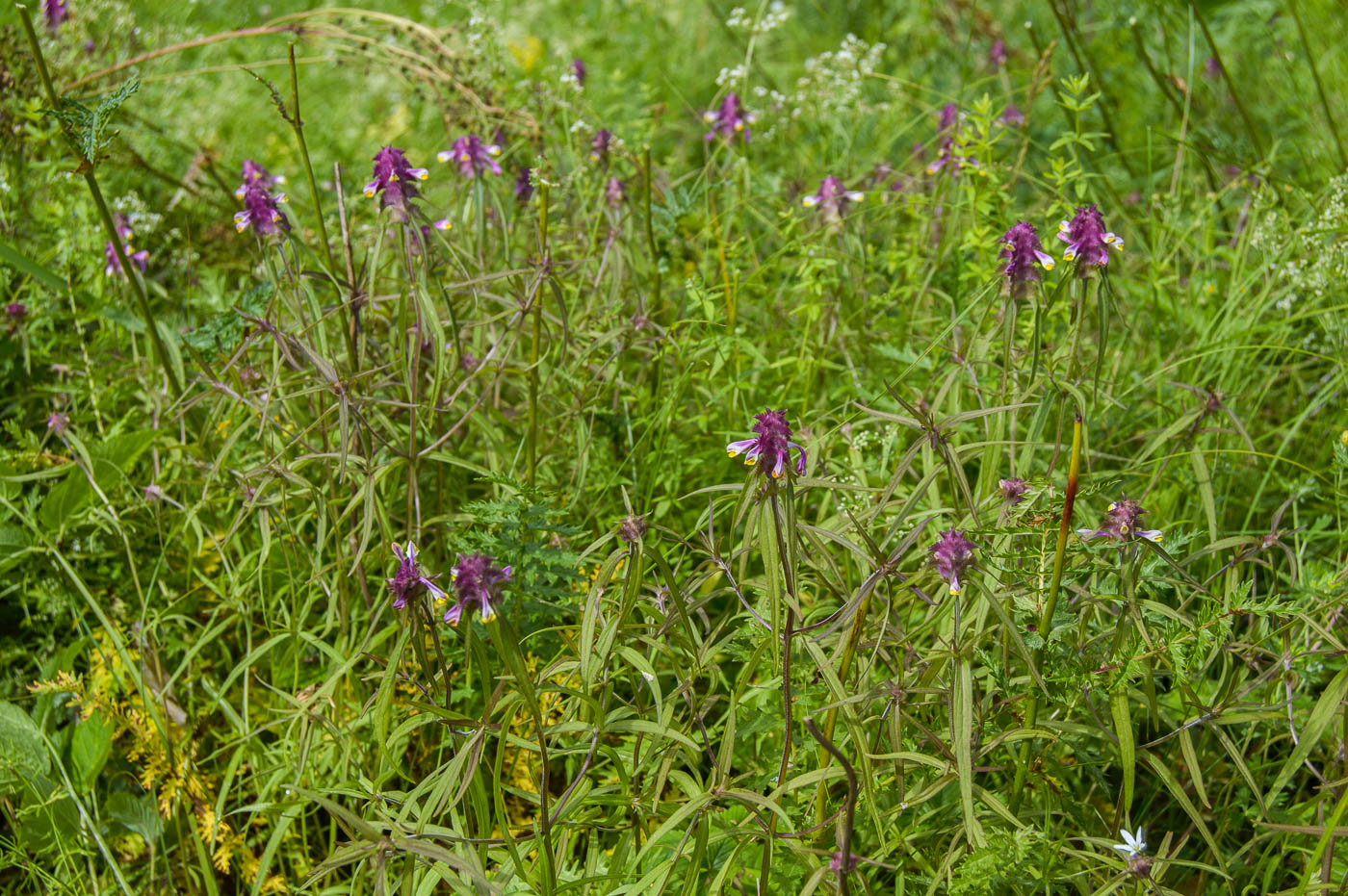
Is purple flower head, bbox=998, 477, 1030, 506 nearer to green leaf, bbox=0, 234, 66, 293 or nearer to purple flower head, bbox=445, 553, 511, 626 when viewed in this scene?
purple flower head, bbox=445, 553, 511, 626

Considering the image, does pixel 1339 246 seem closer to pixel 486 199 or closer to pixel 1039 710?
pixel 1039 710

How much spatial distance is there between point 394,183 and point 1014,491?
3.62 ft

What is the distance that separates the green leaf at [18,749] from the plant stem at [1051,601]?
63.8 inches

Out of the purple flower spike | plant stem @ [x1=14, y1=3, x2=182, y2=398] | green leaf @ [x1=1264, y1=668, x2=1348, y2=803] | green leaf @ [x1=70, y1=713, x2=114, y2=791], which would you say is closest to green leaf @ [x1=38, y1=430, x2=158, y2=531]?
plant stem @ [x1=14, y1=3, x2=182, y2=398]

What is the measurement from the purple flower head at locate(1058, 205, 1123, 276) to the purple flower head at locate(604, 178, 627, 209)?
117 centimetres

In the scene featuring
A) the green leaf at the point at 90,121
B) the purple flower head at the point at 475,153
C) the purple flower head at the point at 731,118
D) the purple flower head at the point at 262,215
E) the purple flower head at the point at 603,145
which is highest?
the green leaf at the point at 90,121

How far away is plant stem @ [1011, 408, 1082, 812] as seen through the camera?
1.29 meters

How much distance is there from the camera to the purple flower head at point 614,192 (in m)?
2.35

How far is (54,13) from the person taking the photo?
287 centimetres

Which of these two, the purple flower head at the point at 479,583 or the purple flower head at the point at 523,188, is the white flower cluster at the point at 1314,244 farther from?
the purple flower head at the point at 479,583

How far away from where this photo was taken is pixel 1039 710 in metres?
1.54

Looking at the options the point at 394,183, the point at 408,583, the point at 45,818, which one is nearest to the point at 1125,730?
the point at 408,583

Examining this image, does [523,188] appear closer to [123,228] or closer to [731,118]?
[731,118]

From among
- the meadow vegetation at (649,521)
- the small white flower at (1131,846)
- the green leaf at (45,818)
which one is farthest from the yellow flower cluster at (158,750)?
the small white flower at (1131,846)
